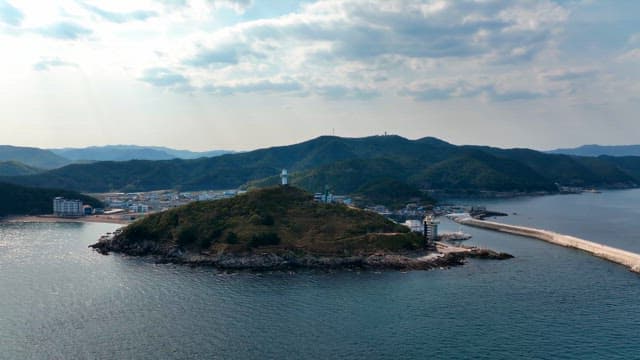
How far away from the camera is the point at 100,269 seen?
84750 millimetres

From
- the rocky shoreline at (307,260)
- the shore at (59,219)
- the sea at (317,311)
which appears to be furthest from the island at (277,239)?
the shore at (59,219)

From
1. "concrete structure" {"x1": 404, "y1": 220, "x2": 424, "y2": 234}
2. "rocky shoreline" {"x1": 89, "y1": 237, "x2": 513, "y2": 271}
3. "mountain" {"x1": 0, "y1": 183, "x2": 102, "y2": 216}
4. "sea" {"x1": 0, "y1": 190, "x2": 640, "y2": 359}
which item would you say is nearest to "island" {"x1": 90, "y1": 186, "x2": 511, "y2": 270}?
"rocky shoreline" {"x1": 89, "y1": 237, "x2": 513, "y2": 271}

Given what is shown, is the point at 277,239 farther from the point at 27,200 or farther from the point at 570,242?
the point at 27,200

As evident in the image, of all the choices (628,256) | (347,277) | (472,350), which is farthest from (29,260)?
(628,256)

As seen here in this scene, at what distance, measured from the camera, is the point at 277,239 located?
92875 millimetres

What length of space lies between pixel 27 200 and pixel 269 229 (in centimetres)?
10493

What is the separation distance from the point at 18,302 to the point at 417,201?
452 ft

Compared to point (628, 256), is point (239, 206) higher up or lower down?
higher up

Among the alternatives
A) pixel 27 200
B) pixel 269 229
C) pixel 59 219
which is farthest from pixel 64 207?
pixel 269 229

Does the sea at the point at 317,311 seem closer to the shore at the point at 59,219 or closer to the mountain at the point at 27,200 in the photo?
the shore at the point at 59,219

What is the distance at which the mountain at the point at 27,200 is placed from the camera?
157875 millimetres

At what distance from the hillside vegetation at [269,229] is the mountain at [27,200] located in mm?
74679

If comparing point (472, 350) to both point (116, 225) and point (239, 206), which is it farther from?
point (116, 225)

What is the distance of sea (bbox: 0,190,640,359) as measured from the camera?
5166 centimetres
